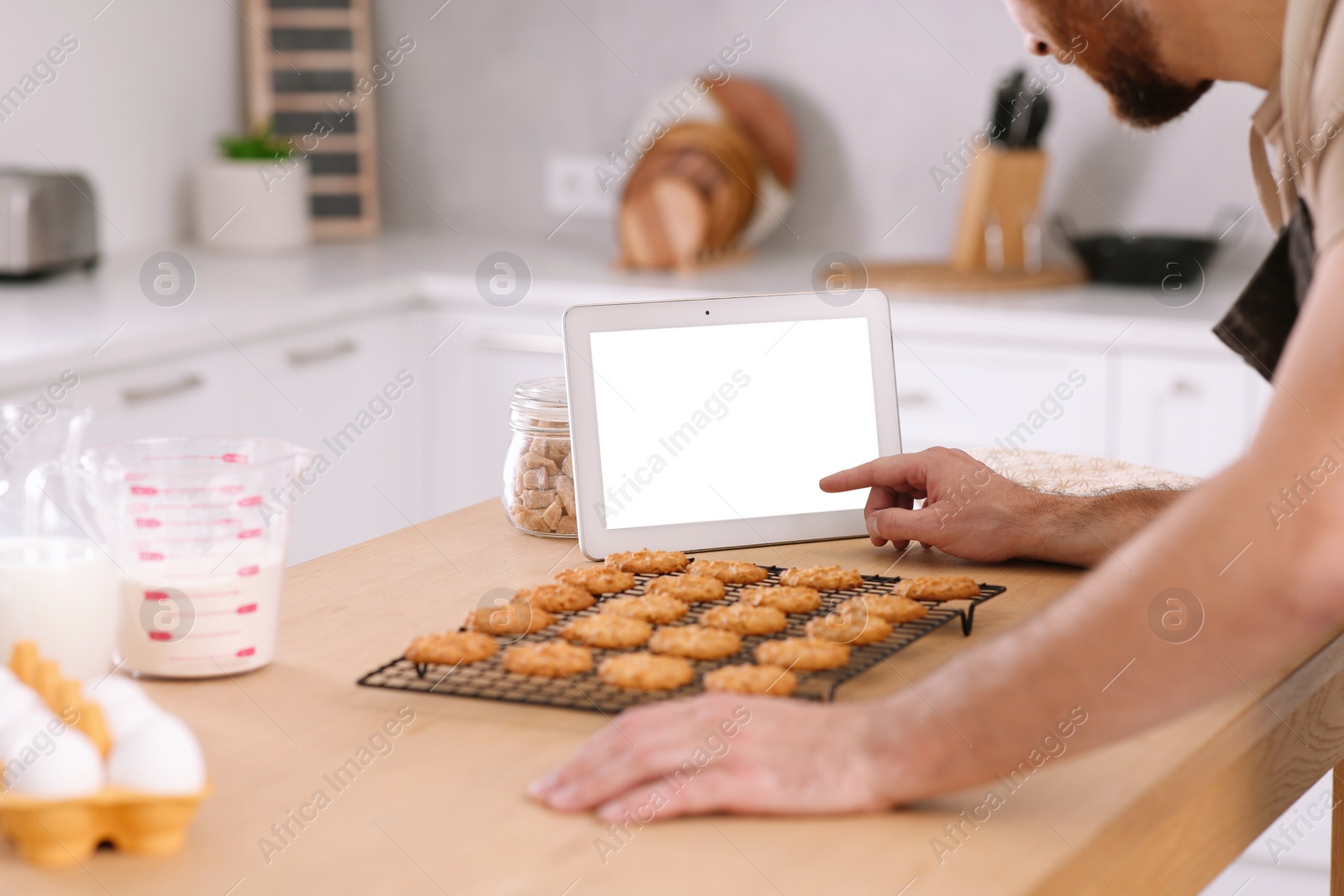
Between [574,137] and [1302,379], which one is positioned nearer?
[1302,379]

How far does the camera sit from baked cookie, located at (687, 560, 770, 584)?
3.87 feet

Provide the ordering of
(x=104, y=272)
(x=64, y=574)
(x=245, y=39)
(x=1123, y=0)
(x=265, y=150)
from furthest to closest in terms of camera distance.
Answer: (x=245, y=39)
(x=265, y=150)
(x=104, y=272)
(x=1123, y=0)
(x=64, y=574)

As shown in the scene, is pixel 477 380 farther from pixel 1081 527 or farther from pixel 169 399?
pixel 1081 527

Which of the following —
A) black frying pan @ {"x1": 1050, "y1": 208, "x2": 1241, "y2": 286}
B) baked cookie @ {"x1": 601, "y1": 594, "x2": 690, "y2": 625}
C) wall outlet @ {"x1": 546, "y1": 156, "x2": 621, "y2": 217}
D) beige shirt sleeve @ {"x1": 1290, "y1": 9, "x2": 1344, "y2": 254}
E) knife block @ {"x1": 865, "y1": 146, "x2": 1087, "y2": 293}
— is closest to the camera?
beige shirt sleeve @ {"x1": 1290, "y1": 9, "x2": 1344, "y2": 254}

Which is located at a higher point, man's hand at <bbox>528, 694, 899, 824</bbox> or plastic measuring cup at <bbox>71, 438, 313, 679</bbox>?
plastic measuring cup at <bbox>71, 438, 313, 679</bbox>

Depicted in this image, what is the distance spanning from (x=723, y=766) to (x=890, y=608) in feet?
0.97

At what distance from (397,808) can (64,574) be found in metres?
0.28

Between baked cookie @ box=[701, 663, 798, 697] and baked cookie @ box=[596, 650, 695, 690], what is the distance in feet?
0.06

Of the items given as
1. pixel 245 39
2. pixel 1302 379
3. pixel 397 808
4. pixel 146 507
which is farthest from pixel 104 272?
pixel 1302 379

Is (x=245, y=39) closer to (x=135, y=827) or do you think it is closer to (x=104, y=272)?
(x=104, y=272)

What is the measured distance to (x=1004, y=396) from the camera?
265 cm

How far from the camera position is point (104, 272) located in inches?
119

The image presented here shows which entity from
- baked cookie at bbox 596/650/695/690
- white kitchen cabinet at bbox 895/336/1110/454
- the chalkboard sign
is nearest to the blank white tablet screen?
baked cookie at bbox 596/650/695/690

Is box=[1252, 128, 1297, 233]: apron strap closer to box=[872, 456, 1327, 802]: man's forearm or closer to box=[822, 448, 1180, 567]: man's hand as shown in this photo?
box=[822, 448, 1180, 567]: man's hand
